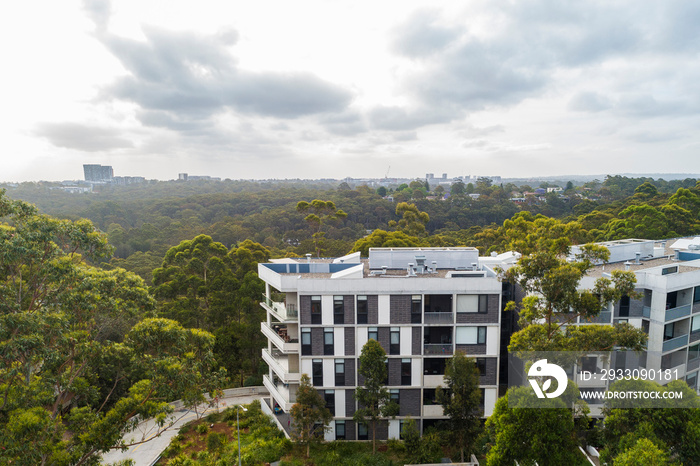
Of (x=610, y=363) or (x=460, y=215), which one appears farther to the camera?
(x=460, y=215)

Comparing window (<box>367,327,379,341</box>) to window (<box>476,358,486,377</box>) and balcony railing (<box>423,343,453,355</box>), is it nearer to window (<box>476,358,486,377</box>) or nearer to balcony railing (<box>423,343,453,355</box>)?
balcony railing (<box>423,343,453,355</box>)

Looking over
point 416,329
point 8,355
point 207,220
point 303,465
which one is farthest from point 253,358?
point 207,220

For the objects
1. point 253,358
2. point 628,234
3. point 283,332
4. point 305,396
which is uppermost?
point 628,234

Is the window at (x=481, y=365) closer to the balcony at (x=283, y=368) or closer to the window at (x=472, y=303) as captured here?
the window at (x=472, y=303)

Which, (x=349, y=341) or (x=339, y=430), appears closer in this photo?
(x=349, y=341)

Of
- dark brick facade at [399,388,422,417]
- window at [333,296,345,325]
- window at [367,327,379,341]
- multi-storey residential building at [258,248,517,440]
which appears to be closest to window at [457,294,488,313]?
multi-storey residential building at [258,248,517,440]

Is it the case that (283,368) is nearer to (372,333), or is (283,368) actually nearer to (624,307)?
(372,333)

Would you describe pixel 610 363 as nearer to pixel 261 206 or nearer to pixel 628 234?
pixel 628 234

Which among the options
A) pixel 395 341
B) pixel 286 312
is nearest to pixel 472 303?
pixel 395 341
